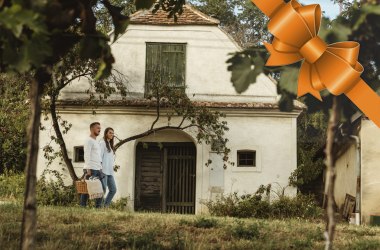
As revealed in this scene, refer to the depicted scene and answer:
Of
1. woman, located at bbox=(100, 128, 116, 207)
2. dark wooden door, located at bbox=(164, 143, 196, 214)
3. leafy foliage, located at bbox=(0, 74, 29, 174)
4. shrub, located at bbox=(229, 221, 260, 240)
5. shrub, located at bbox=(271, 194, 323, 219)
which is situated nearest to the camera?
shrub, located at bbox=(229, 221, 260, 240)

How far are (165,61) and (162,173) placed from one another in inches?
206

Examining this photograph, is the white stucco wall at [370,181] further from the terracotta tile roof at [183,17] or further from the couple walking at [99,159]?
the couple walking at [99,159]

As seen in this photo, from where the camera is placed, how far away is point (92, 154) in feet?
17.5

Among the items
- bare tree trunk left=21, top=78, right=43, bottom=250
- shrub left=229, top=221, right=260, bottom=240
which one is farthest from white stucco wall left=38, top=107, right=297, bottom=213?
bare tree trunk left=21, top=78, right=43, bottom=250

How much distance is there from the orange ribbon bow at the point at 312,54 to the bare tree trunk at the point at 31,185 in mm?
754

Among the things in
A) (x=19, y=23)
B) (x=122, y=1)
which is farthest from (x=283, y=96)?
(x=122, y=1)

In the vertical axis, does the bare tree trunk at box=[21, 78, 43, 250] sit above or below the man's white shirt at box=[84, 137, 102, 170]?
below

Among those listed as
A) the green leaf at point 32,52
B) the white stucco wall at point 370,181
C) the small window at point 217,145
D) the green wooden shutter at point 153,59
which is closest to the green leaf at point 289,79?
the green leaf at point 32,52

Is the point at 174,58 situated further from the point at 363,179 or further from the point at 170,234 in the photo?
the point at 363,179

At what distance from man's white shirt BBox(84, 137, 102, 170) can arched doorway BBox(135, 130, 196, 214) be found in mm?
3439

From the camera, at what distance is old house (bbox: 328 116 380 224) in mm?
2069

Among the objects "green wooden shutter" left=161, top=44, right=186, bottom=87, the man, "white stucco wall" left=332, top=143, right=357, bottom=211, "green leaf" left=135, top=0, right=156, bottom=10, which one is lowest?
"white stucco wall" left=332, top=143, right=357, bottom=211

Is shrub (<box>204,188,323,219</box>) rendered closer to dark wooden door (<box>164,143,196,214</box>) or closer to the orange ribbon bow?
the orange ribbon bow

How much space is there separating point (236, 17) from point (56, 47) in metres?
0.89
